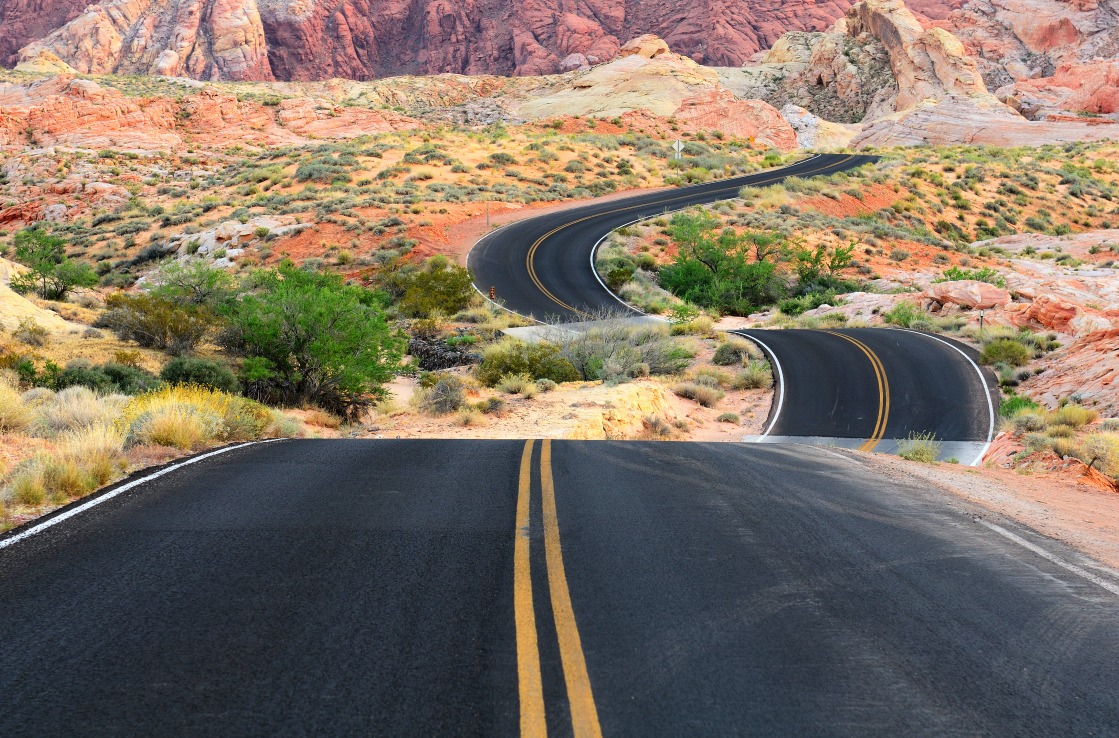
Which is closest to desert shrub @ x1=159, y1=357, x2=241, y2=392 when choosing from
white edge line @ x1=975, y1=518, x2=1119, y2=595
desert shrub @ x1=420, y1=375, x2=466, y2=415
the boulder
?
desert shrub @ x1=420, y1=375, x2=466, y2=415

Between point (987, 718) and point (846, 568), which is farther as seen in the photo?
point (846, 568)

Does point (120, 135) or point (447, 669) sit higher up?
point (120, 135)

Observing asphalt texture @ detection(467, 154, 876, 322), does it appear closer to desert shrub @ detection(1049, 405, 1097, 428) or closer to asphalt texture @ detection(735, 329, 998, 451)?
asphalt texture @ detection(735, 329, 998, 451)

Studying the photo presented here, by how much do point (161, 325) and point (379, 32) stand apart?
137000 millimetres

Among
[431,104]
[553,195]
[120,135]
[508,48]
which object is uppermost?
[508,48]

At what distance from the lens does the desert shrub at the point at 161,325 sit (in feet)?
62.2

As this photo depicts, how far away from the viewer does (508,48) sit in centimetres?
13288

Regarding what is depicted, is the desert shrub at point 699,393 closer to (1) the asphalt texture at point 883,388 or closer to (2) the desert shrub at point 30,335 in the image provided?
(1) the asphalt texture at point 883,388

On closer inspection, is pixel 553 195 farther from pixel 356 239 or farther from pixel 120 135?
pixel 120 135

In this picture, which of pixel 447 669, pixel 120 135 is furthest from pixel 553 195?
pixel 447 669

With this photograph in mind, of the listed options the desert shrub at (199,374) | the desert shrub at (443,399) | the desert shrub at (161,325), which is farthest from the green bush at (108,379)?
the desert shrub at (443,399)

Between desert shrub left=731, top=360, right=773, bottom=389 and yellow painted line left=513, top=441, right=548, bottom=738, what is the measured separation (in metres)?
16.8

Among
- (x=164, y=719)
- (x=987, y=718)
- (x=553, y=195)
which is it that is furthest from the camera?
(x=553, y=195)

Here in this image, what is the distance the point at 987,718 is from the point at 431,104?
113 metres
